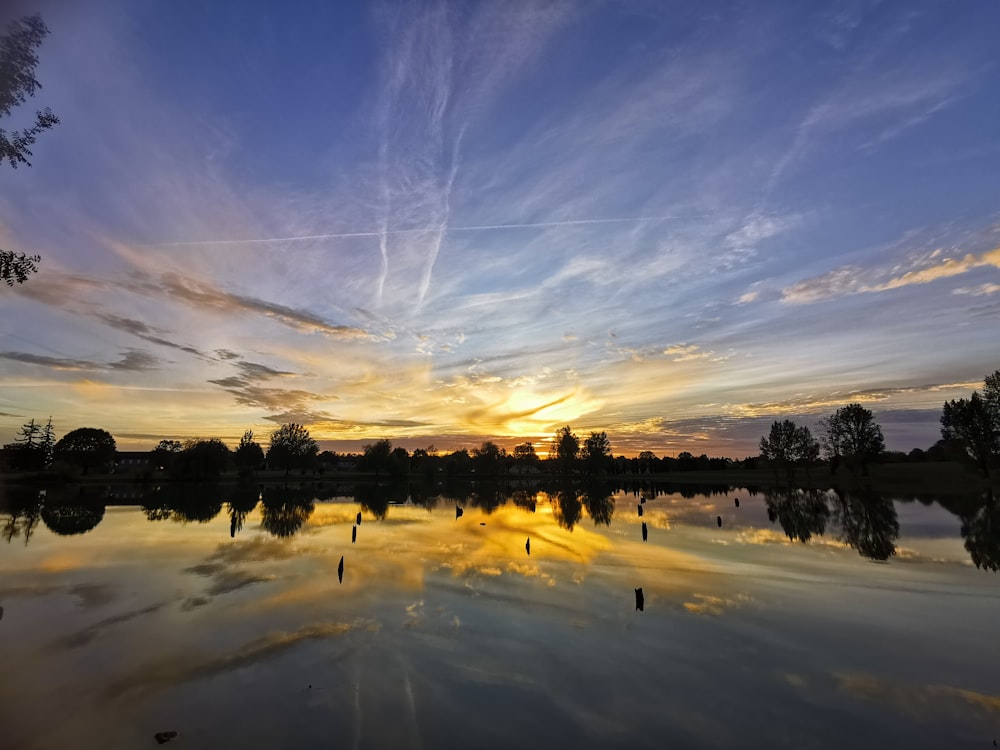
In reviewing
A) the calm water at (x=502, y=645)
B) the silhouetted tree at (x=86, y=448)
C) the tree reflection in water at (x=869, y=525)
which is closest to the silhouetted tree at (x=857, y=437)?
the tree reflection in water at (x=869, y=525)

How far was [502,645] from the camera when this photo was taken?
18.2 m

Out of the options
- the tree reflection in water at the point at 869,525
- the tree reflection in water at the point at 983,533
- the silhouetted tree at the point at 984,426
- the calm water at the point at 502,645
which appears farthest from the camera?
the silhouetted tree at the point at 984,426

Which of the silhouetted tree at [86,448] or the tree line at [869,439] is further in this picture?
the silhouetted tree at [86,448]

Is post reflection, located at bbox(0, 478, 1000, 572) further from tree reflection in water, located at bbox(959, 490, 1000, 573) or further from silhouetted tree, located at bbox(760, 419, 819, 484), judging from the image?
silhouetted tree, located at bbox(760, 419, 819, 484)

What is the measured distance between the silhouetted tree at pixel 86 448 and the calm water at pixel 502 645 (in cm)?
13082

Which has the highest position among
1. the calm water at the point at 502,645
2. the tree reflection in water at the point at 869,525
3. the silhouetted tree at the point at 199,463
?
the silhouetted tree at the point at 199,463

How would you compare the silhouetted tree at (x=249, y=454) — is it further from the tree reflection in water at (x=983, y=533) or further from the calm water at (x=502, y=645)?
the tree reflection in water at (x=983, y=533)

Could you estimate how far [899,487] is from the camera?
320 ft

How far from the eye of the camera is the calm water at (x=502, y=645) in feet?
41.4

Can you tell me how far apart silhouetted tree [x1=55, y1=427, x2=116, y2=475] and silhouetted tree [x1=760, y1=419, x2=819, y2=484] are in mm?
193339

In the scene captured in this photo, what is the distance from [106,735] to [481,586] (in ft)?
57.4

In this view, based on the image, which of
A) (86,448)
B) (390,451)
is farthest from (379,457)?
(86,448)

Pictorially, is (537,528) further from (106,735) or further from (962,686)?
(106,735)

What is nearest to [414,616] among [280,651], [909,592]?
[280,651]
